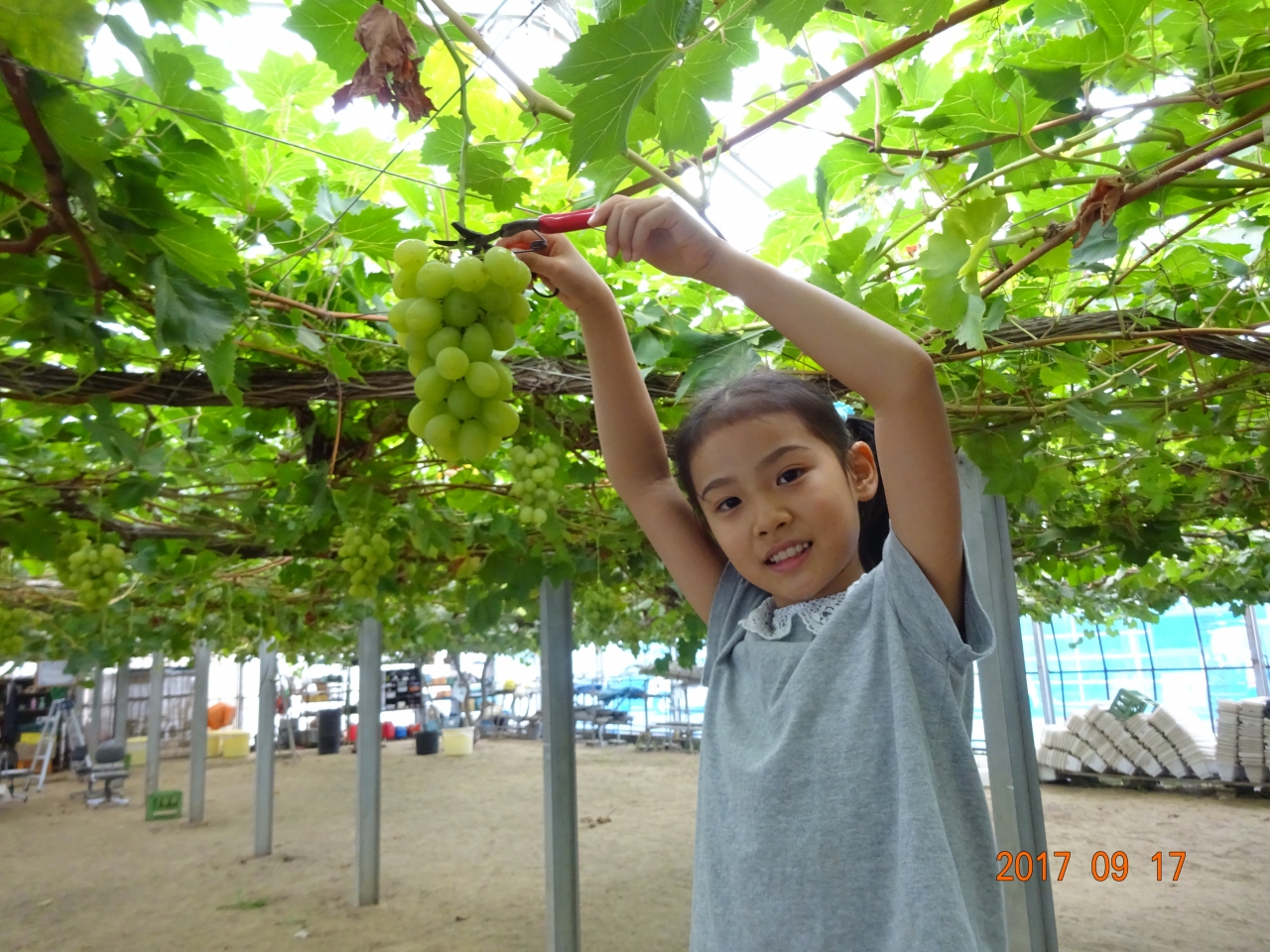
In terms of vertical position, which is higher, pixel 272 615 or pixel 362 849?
pixel 272 615

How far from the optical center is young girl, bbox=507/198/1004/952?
3.44 feet

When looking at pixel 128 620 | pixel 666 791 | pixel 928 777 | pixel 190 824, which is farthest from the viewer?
pixel 666 791

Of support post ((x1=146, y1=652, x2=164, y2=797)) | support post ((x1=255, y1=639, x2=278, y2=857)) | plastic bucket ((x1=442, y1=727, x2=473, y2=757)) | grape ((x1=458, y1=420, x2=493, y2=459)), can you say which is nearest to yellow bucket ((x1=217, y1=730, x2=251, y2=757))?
plastic bucket ((x1=442, y1=727, x2=473, y2=757))

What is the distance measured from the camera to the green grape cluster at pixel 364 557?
3.76 m

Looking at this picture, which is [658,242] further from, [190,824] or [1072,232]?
[190,824]

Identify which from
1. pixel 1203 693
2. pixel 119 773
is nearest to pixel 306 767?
pixel 119 773

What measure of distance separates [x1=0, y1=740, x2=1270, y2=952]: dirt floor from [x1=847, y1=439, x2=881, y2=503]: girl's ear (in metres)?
5.65

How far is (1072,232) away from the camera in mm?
1547

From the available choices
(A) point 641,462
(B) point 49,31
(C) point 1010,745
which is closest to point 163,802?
(C) point 1010,745

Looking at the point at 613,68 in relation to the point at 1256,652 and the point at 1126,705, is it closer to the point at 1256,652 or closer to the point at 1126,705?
the point at 1126,705

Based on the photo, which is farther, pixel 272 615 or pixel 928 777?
pixel 272 615

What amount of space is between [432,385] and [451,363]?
1.3 inches

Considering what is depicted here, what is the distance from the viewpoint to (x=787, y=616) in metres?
1.33

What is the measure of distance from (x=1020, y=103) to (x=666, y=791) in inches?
523
